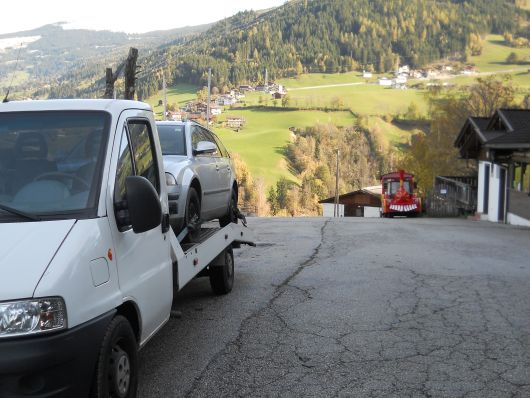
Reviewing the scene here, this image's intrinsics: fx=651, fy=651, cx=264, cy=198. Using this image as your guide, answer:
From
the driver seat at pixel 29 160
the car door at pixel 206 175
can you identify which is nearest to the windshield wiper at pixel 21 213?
the driver seat at pixel 29 160

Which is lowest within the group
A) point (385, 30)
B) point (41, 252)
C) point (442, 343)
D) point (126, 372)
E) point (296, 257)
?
point (296, 257)

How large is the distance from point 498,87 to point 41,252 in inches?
2477

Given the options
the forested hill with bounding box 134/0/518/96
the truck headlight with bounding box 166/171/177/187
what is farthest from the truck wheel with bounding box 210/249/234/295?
the forested hill with bounding box 134/0/518/96

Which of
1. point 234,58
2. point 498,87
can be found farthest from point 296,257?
point 234,58

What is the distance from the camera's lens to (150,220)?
391cm

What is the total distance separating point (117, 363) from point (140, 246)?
2.86 feet

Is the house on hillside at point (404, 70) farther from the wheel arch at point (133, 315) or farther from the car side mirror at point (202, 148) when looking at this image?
the wheel arch at point (133, 315)

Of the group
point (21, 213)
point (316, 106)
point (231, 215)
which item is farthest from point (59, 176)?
point (316, 106)

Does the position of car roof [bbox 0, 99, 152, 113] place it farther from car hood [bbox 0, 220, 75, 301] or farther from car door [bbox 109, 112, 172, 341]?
car hood [bbox 0, 220, 75, 301]

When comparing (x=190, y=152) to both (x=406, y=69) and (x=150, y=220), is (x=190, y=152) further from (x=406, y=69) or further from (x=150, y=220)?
(x=406, y=69)

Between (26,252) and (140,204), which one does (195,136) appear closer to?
(140,204)

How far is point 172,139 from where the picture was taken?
297 inches

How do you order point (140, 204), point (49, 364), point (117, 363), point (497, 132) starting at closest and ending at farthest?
point (49, 364), point (117, 363), point (140, 204), point (497, 132)

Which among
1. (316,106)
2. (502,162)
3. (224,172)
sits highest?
(224,172)
